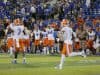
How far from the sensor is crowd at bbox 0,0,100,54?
31.0 meters

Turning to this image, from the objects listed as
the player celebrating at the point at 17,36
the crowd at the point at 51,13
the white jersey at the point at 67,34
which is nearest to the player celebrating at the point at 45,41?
the crowd at the point at 51,13

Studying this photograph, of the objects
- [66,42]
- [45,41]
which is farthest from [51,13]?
[66,42]

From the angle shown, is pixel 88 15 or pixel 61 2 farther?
pixel 61 2

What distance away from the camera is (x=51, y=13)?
3400cm

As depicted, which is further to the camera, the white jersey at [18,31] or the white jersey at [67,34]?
the white jersey at [18,31]

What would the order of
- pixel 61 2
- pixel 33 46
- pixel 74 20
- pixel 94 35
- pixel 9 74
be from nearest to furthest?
pixel 9 74 → pixel 94 35 → pixel 33 46 → pixel 74 20 → pixel 61 2

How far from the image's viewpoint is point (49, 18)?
3378 cm

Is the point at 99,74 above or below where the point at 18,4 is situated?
below

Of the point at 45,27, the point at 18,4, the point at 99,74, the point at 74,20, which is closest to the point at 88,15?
the point at 74,20

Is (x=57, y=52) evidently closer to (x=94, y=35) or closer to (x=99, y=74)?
(x=94, y=35)

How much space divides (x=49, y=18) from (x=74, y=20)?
A: 2.33 meters

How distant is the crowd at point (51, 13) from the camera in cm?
3097

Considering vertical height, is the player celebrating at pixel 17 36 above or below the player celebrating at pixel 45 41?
above

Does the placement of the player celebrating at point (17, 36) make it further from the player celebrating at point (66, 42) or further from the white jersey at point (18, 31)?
the player celebrating at point (66, 42)
